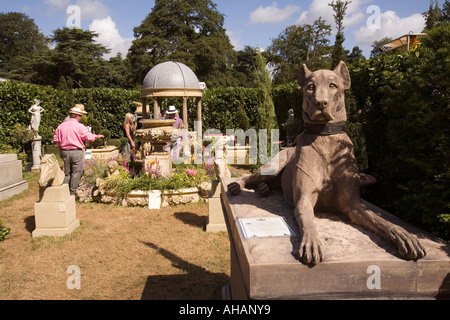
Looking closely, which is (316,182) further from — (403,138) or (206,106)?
(206,106)

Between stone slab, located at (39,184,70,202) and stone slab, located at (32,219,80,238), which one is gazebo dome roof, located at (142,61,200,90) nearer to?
stone slab, located at (39,184,70,202)

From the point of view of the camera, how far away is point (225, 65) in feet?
120

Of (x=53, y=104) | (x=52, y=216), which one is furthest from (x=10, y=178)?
(x=53, y=104)

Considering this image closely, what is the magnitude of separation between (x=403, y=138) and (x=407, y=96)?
0.37 m

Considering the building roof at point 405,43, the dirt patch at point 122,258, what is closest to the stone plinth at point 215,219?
the dirt patch at point 122,258

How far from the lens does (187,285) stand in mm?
4750

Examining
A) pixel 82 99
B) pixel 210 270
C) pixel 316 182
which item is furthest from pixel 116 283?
pixel 82 99

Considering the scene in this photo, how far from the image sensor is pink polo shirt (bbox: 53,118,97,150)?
8070mm

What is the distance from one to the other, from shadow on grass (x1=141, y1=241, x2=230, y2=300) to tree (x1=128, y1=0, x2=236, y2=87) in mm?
28792

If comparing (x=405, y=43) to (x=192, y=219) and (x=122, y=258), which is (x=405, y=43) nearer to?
(x=192, y=219)

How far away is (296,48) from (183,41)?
14.6m

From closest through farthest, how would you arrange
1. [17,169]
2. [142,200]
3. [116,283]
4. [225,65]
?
[116,283] < [142,200] < [17,169] < [225,65]

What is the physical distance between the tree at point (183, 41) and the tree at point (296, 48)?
25.8 feet

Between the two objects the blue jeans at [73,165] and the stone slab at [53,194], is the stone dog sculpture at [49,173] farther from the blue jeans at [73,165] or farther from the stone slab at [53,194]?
the blue jeans at [73,165]
